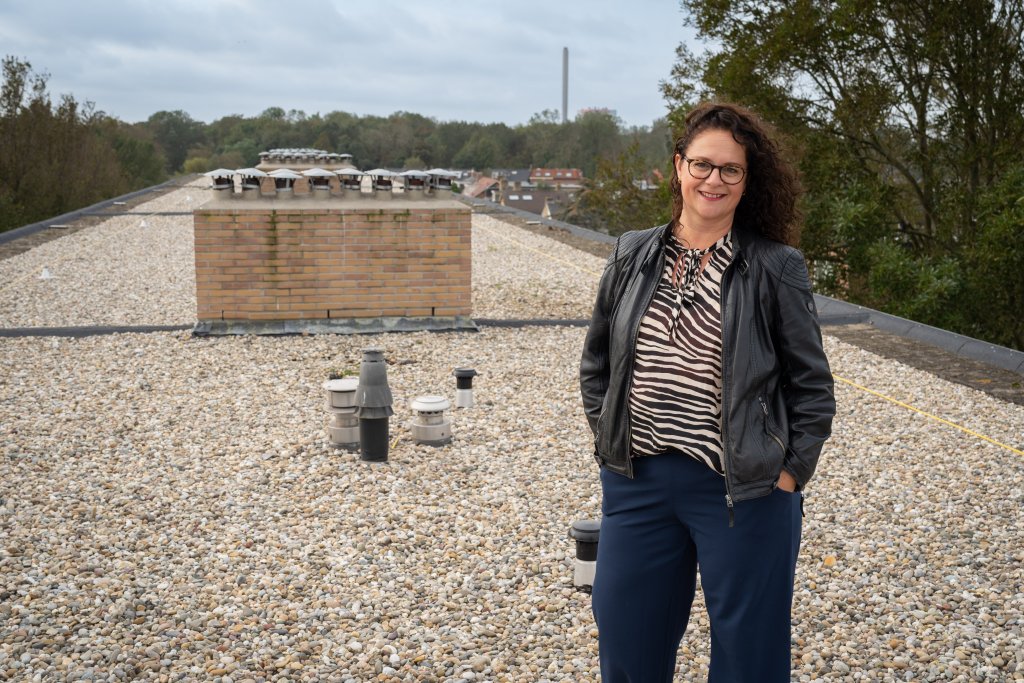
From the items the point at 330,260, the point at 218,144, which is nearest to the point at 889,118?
the point at 330,260

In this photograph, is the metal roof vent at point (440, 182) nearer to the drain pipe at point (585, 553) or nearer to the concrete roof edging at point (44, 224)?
the drain pipe at point (585, 553)

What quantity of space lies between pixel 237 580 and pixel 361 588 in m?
0.51

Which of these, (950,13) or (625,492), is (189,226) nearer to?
(950,13)

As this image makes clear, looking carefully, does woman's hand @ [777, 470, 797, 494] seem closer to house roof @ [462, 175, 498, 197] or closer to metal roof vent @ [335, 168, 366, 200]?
metal roof vent @ [335, 168, 366, 200]

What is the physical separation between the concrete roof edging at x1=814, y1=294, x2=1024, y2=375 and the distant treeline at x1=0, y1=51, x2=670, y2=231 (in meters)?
10.9

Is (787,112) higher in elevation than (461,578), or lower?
higher

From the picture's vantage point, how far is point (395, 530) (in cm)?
460

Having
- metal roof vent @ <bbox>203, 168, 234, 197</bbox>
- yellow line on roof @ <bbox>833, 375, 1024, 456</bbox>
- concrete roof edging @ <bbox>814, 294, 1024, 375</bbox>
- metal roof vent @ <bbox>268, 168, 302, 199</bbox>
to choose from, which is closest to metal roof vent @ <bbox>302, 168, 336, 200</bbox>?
metal roof vent @ <bbox>268, 168, 302, 199</bbox>

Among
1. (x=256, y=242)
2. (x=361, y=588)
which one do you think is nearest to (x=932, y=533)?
(x=361, y=588)

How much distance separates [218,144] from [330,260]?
84.7 m

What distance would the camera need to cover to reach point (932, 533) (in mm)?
4625

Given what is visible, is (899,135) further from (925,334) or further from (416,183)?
(416,183)

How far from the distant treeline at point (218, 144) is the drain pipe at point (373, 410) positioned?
16.4 m

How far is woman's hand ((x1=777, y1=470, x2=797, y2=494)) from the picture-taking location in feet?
7.22
